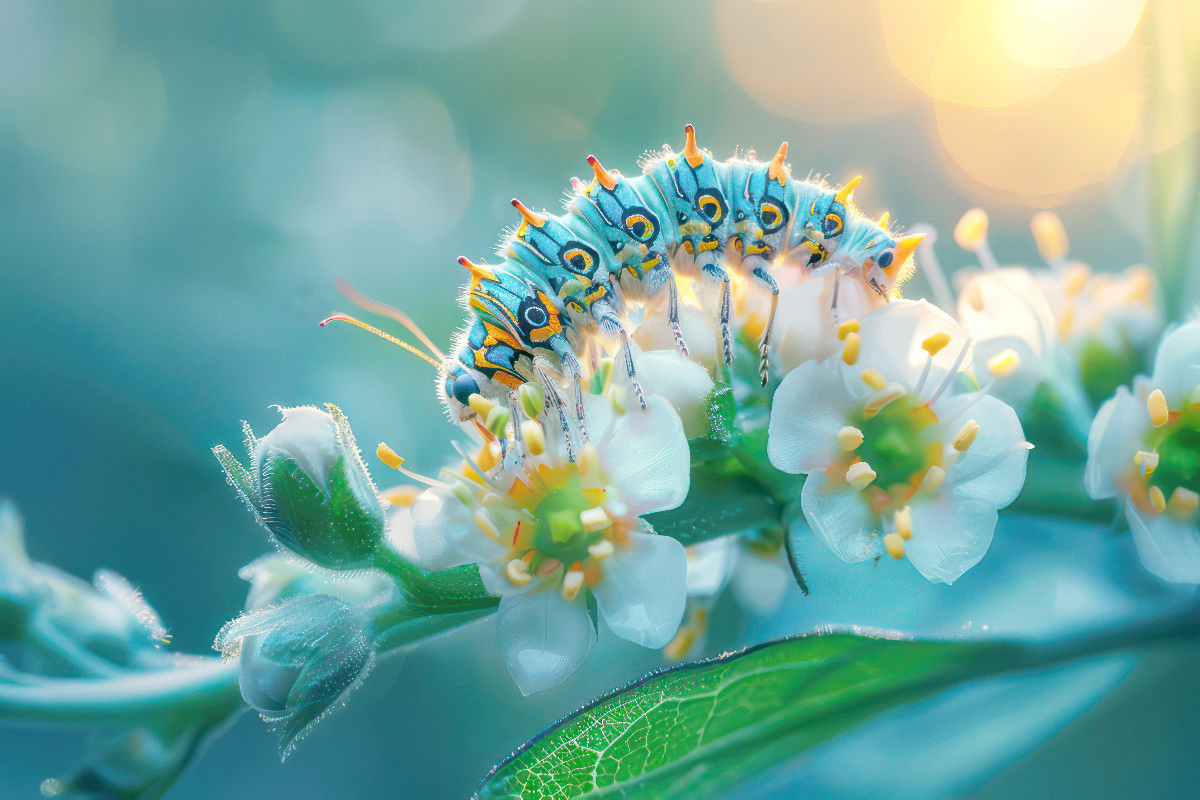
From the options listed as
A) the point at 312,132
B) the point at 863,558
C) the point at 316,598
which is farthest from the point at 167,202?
the point at 863,558

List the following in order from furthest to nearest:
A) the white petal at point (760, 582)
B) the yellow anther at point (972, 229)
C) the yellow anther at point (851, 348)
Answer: the yellow anther at point (972, 229)
the white petal at point (760, 582)
the yellow anther at point (851, 348)

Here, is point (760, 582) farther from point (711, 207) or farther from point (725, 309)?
point (711, 207)

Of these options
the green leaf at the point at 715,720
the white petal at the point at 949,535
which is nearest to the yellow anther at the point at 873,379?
the white petal at the point at 949,535

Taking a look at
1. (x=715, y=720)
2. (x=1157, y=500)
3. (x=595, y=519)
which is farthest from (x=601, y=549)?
(x=1157, y=500)

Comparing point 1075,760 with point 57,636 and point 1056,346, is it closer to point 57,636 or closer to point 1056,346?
point 1056,346

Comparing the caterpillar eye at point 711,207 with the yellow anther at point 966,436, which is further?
the caterpillar eye at point 711,207

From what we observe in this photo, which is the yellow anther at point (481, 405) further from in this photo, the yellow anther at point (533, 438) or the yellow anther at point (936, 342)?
the yellow anther at point (936, 342)
